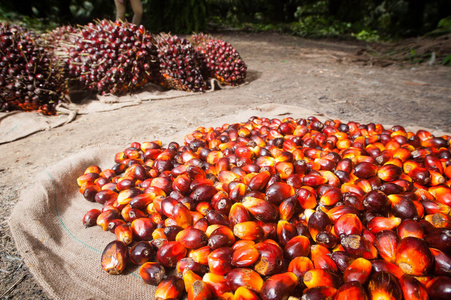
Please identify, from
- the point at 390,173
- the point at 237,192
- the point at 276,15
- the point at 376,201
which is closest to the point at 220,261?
the point at 237,192

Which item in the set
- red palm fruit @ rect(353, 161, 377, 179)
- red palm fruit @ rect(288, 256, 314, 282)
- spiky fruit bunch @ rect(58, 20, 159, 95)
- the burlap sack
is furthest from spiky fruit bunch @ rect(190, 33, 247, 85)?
red palm fruit @ rect(288, 256, 314, 282)

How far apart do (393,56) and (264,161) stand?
7.31 meters

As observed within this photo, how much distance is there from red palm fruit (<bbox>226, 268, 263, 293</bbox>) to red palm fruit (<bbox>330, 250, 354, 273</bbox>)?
0.36m

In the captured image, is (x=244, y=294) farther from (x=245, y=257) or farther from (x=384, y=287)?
(x=384, y=287)

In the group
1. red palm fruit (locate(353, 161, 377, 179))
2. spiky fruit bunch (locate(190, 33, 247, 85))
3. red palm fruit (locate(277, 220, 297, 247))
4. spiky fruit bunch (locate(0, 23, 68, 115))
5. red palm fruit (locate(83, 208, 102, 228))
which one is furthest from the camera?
spiky fruit bunch (locate(190, 33, 247, 85))

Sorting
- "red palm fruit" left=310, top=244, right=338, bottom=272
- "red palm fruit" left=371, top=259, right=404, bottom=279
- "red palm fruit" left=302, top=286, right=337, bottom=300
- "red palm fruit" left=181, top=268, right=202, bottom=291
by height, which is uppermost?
"red palm fruit" left=302, top=286, right=337, bottom=300

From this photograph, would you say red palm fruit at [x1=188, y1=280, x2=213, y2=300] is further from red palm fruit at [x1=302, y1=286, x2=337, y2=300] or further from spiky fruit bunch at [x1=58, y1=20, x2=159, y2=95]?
spiky fruit bunch at [x1=58, y1=20, x2=159, y2=95]

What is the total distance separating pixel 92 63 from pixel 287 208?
3.59 metres

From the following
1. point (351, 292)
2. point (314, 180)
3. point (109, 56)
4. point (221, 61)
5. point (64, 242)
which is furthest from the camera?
point (221, 61)

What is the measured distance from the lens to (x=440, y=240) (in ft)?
3.63

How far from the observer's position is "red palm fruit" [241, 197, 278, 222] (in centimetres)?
134

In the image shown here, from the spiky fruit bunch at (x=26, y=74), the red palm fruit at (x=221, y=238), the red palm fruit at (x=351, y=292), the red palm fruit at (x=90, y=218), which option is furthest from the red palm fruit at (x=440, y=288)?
the spiky fruit bunch at (x=26, y=74)

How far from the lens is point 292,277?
1.04 m

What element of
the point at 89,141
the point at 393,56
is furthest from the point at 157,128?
the point at 393,56
